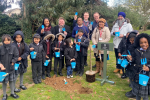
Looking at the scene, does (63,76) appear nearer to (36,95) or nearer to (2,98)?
(36,95)

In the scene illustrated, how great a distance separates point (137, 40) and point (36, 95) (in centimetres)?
317

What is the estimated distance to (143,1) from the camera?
24.3 m

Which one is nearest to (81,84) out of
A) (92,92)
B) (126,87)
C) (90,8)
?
(92,92)

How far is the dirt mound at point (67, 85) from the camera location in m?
4.11

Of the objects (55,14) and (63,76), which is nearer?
(63,76)

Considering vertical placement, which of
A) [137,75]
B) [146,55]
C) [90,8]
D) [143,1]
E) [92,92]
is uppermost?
[143,1]

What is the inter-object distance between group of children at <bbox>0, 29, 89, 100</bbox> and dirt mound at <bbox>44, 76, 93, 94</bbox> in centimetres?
30

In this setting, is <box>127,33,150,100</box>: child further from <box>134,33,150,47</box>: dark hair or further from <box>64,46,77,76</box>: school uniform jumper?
<box>64,46,77,76</box>: school uniform jumper

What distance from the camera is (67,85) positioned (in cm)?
446

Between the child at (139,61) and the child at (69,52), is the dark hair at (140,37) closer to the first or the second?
the child at (139,61)

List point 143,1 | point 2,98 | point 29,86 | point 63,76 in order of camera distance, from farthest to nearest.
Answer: point 143,1 → point 63,76 → point 29,86 → point 2,98

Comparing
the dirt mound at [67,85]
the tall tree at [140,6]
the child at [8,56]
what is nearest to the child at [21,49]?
the child at [8,56]

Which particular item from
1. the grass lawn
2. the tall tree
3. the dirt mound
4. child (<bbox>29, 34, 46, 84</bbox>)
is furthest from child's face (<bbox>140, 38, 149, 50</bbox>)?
the tall tree

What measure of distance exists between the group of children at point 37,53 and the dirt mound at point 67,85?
30 centimetres
